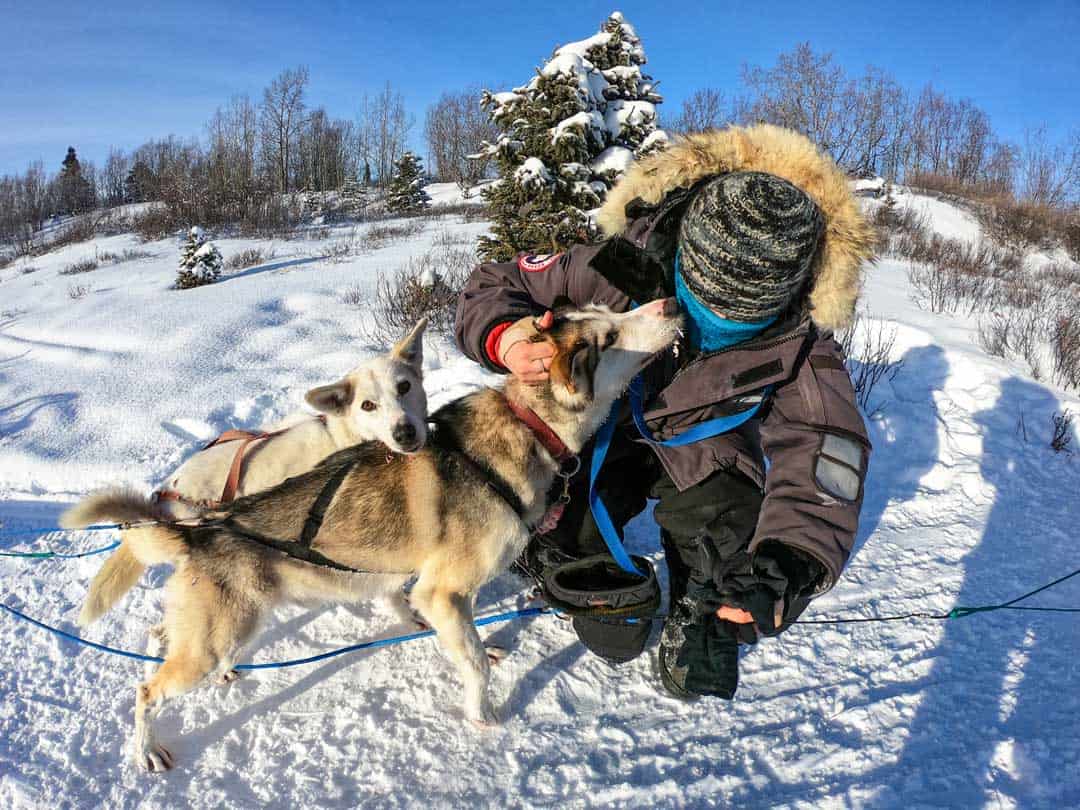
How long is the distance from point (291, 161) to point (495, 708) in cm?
4994

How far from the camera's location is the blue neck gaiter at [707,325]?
2303 millimetres

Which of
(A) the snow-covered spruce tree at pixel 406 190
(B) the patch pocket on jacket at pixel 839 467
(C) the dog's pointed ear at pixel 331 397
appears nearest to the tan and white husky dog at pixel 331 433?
(C) the dog's pointed ear at pixel 331 397

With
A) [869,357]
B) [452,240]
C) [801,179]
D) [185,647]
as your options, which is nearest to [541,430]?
[801,179]

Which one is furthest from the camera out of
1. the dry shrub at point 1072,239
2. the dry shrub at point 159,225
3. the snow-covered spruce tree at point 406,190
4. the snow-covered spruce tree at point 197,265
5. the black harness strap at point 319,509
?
the snow-covered spruce tree at point 406,190

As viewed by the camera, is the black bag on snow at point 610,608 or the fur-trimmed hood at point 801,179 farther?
the black bag on snow at point 610,608

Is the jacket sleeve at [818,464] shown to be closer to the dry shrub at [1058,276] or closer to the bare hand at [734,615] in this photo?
the bare hand at [734,615]

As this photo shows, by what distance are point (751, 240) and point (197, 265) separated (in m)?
11.0

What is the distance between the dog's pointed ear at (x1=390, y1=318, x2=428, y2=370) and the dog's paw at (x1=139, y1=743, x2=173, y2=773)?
1983 millimetres

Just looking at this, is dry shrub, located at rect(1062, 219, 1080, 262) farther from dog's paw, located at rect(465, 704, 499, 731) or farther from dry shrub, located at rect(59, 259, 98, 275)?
dry shrub, located at rect(59, 259, 98, 275)

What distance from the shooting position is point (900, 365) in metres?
5.46

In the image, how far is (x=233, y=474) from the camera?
2.78m

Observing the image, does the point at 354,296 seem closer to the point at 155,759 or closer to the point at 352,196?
the point at 155,759

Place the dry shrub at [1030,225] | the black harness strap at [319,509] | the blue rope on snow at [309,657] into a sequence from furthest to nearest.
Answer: the dry shrub at [1030,225] → the blue rope on snow at [309,657] → the black harness strap at [319,509]

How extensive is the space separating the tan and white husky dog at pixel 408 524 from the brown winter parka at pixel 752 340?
285 mm
